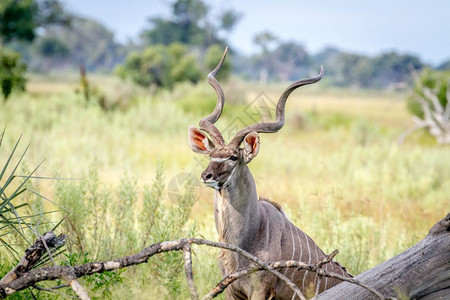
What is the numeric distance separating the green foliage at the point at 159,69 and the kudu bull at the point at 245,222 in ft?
94.7

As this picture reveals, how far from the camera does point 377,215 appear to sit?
819 centimetres

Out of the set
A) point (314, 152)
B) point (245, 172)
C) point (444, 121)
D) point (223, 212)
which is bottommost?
point (223, 212)

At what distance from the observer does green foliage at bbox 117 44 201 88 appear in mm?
32625

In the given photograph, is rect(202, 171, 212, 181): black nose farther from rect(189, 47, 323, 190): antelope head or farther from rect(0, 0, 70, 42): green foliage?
rect(0, 0, 70, 42): green foliage

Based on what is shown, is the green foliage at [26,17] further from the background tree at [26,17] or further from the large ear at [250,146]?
the large ear at [250,146]

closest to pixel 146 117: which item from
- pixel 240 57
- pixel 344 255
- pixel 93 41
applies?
pixel 344 255

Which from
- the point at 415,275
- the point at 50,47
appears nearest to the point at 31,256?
the point at 415,275

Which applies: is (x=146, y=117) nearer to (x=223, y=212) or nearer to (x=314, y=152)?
(x=314, y=152)

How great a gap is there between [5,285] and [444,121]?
17.4 m

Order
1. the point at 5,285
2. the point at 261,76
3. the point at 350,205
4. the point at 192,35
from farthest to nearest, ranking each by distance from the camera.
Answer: the point at 261,76 → the point at 192,35 → the point at 350,205 → the point at 5,285

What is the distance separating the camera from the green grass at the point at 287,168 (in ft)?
18.4

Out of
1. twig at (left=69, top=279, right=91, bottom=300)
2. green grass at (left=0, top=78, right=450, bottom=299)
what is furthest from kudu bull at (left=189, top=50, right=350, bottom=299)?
twig at (left=69, top=279, right=91, bottom=300)

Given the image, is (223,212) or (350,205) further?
(350,205)

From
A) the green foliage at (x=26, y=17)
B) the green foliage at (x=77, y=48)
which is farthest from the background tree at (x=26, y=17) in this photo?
the green foliage at (x=77, y=48)
